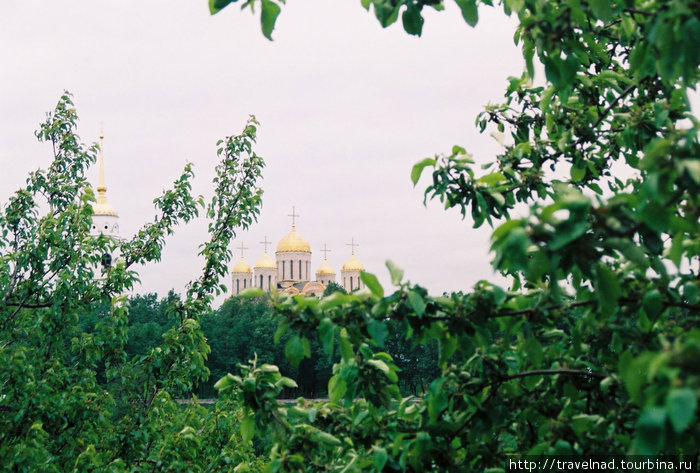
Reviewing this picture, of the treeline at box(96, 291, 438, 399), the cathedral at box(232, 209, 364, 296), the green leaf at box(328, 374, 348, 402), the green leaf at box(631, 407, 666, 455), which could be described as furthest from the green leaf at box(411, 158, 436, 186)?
the cathedral at box(232, 209, 364, 296)

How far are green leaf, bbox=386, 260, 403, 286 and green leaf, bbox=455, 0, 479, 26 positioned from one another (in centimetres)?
85

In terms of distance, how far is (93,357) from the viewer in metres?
7.05

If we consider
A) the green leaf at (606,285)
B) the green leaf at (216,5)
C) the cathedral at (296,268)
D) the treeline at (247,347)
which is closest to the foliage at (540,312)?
the green leaf at (606,285)

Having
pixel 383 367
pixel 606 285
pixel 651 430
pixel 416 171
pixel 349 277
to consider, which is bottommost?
pixel 651 430

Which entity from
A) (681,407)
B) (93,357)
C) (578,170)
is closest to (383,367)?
(578,170)

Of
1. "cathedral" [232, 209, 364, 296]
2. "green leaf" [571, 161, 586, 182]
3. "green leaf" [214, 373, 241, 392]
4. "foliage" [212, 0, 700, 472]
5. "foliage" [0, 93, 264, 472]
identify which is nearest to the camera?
"foliage" [212, 0, 700, 472]

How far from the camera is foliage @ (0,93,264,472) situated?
21.5ft

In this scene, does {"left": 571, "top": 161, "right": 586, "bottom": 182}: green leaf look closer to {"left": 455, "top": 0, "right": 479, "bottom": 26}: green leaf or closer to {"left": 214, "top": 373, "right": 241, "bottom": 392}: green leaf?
{"left": 455, "top": 0, "right": 479, "bottom": 26}: green leaf

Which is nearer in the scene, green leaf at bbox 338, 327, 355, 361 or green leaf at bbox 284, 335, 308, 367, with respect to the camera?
green leaf at bbox 284, 335, 308, 367

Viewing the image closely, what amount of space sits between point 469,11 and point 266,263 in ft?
228

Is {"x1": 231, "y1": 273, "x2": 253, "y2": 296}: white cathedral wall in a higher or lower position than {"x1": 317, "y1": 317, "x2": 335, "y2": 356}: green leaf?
higher

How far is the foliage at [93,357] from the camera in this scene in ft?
21.5

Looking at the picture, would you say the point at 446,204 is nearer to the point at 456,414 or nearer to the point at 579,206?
the point at 456,414

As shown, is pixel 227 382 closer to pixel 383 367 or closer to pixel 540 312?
pixel 383 367
